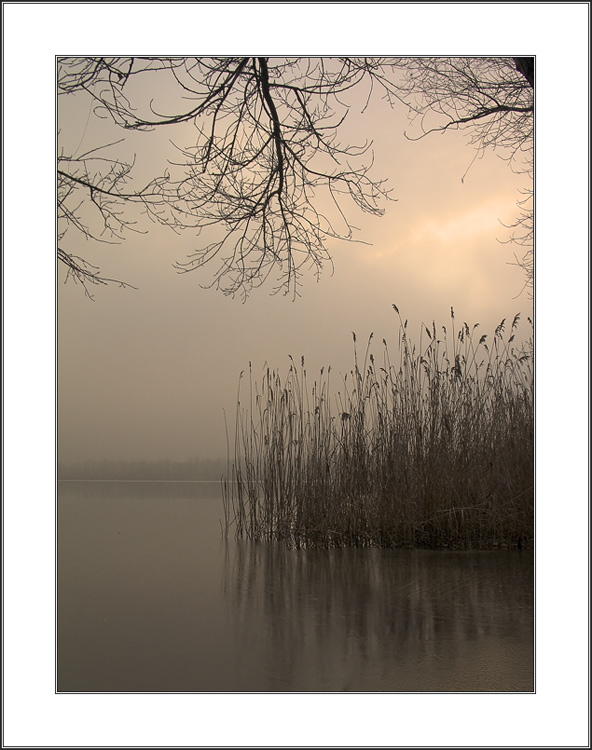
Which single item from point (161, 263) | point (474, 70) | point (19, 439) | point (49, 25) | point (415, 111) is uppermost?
point (474, 70)

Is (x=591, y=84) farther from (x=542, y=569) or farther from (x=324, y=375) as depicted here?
(x=324, y=375)

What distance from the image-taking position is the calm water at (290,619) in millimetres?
1423

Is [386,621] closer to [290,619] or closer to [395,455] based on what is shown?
[290,619]

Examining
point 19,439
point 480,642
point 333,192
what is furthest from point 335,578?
point 333,192

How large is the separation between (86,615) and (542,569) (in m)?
1.26

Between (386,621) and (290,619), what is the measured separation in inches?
10.2

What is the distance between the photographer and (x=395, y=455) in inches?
122

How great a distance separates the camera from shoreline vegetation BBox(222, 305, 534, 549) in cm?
299

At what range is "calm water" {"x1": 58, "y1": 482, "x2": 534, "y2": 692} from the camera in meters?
1.42

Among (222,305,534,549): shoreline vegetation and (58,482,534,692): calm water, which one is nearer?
(58,482,534,692): calm water

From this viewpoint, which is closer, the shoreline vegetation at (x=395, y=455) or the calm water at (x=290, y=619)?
the calm water at (x=290, y=619)

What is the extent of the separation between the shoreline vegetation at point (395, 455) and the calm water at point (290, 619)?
0.16 metres

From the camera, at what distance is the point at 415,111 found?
3020 millimetres

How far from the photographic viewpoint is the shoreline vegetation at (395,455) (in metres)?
2.99
